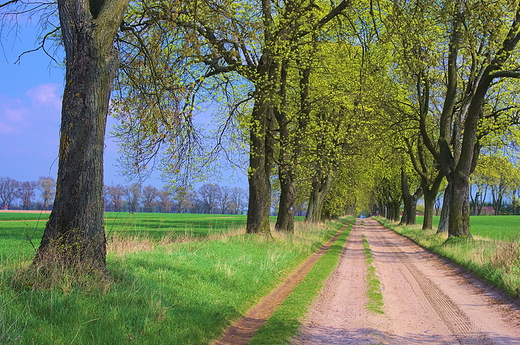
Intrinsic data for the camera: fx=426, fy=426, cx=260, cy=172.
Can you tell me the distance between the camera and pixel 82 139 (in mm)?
7055

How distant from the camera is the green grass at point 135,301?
16.5 feet

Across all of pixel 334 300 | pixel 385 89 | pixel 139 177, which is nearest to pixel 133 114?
pixel 139 177

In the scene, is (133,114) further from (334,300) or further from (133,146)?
(334,300)

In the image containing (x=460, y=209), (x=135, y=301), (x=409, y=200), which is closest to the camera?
(x=135, y=301)

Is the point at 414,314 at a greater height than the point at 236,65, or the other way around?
the point at 236,65

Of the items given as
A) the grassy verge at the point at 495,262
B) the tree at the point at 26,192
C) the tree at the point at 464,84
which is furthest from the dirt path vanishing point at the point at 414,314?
the tree at the point at 26,192

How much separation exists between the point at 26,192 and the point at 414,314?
12256 cm

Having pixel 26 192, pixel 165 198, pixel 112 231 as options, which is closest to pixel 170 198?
pixel 112 231

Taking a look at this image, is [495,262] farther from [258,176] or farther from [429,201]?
[429,201]

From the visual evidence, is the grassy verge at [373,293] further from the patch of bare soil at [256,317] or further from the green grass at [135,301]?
the green grass at [135,301]

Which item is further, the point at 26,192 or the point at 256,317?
the point at 26,192

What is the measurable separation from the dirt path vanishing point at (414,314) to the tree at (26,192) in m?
113

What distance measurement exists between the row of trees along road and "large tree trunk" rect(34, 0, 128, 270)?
0.02 metres

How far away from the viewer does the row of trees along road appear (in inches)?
281
